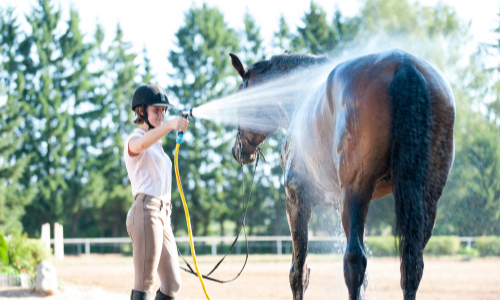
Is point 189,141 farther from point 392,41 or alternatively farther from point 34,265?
point 34,265

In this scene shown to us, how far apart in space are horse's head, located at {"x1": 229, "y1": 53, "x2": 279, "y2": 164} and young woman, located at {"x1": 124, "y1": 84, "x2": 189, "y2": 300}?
104cm

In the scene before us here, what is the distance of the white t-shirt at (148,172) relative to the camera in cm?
344

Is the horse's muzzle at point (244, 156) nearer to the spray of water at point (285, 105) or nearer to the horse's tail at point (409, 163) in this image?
the spray of water at point (285, 105)

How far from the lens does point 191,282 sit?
10703 millimetres

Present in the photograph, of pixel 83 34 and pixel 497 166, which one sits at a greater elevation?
pixel 83 34

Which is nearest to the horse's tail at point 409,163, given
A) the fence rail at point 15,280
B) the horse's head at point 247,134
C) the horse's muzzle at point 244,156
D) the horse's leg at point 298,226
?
the horse's leg at point 298,226

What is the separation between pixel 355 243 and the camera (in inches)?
111

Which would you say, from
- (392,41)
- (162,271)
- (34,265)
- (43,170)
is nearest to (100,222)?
(43,170)

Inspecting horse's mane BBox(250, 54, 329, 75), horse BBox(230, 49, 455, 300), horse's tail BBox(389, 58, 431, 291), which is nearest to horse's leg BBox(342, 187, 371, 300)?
horse BBox(230, 49, 455, 300)

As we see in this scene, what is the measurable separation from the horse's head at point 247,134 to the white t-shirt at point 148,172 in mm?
1286

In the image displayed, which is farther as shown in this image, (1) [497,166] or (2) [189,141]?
(2) [189,141]

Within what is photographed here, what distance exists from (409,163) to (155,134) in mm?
1455

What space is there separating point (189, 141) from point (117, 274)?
1455 centimetres

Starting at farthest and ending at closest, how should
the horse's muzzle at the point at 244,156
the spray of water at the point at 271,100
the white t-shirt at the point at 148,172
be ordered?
the horse's muzzle at the point at 244,156
the spray of water at the point at 271,100
the white t-shirt at the point at 148,172
